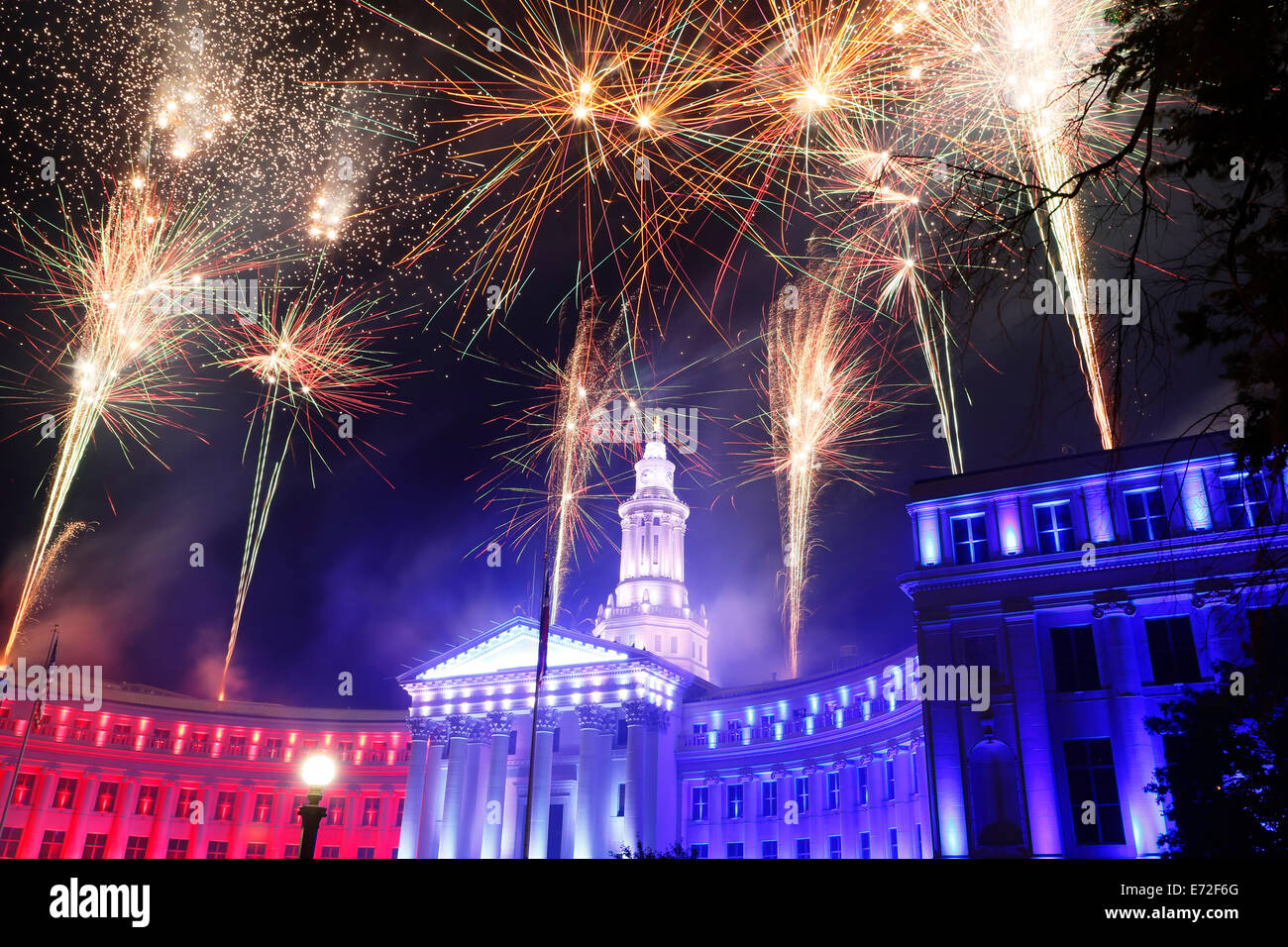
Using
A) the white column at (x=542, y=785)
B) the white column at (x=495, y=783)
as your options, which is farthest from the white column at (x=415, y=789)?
the white column at (x=542, y=785)

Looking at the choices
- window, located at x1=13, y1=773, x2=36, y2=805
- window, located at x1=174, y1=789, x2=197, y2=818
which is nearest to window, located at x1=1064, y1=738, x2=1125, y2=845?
window, located at x1=174, y1=789, x2=197, y2=818

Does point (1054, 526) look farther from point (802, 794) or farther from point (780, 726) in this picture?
point (780, 726)

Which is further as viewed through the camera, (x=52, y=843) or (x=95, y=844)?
(x=95, y=844)

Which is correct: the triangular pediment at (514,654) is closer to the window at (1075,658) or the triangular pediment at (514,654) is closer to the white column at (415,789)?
the white column at (415,789)

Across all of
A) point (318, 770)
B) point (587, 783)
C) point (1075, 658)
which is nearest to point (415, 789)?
point (587, 783)

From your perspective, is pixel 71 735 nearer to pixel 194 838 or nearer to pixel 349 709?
pixel 194 838
